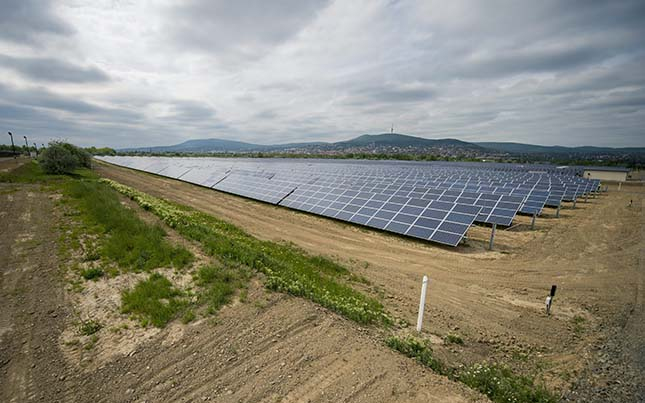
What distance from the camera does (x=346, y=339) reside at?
Result: 584cm

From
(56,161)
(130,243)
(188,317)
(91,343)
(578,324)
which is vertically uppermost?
(56,161)

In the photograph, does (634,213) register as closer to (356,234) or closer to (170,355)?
(356,234)

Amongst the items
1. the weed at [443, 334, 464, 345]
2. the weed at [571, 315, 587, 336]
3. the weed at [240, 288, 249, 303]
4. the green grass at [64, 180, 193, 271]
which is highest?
the green grass at [64, 180, 193, 271]

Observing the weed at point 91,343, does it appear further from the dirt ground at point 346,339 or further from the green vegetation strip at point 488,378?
the green vegetation strip at point 488,378

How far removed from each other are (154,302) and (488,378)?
7970 millimetres

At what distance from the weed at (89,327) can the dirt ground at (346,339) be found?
25 cm

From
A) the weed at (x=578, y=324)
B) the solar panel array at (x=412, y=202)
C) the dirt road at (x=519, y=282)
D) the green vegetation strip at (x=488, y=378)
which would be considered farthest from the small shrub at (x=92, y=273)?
the weed at (x=578, y=324)

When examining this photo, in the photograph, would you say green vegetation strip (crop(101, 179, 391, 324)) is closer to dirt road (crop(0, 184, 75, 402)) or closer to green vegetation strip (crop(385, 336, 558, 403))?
green vegetation strip (crop(385, 336, 558, 403))

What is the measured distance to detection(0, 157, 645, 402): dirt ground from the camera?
15.3ft

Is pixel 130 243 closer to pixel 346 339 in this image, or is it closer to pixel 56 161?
pixel 346 339

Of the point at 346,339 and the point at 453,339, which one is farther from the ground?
the point at 346,339

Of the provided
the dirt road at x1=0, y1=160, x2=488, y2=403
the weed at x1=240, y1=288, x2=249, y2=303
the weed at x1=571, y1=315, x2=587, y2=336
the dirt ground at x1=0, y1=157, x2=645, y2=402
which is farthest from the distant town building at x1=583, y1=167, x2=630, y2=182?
the weed at x1=240, y1=288, x2=249, y2=303

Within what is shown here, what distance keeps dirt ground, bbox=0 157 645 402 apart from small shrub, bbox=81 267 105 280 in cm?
60

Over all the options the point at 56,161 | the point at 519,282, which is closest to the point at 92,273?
the point at 519,282
